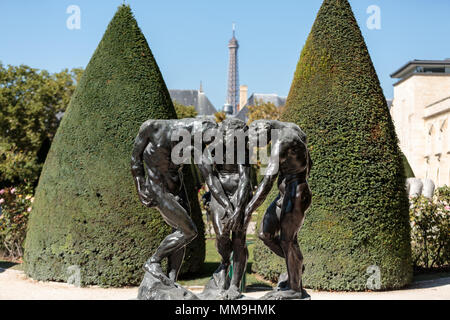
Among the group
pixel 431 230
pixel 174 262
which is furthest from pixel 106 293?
pixel 431 230

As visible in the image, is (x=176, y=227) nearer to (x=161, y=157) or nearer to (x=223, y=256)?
(x=223, y=256)

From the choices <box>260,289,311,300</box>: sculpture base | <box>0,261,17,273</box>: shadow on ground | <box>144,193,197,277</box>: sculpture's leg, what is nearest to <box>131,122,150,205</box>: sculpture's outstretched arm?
<box>144,193,197,277</box>: sculpture's leg

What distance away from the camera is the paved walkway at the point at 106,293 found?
6.78m

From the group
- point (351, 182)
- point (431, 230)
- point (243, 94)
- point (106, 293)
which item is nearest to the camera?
point (106, 293)

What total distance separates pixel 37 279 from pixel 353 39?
6804 mm

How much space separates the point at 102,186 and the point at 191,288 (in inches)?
87.3

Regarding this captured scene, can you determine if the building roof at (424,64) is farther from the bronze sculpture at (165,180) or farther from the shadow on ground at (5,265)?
the bronze sculpture at (165,180)

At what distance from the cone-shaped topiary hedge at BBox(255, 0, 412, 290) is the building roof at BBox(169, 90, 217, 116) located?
47.1 m

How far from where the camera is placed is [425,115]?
37281 millimetres

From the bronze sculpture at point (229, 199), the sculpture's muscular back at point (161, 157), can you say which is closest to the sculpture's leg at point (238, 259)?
the bronze sculpture at point (229, 199)

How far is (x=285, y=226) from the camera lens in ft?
17.3

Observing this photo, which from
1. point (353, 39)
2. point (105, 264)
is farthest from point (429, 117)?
point (105, 264)
